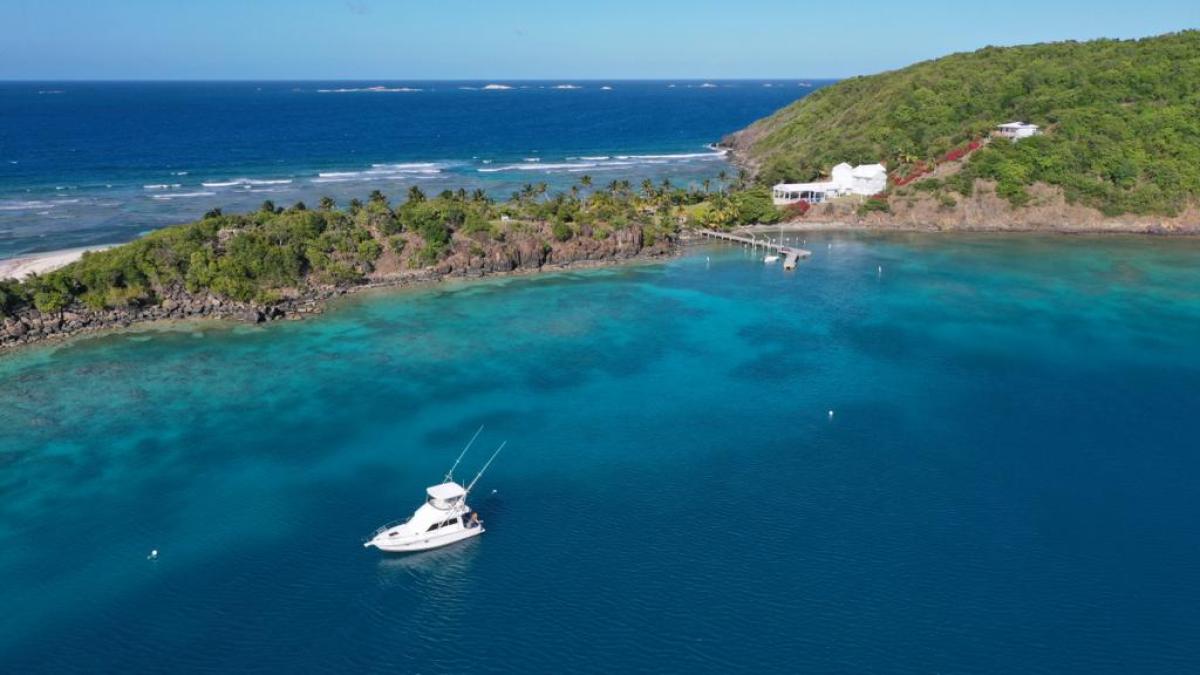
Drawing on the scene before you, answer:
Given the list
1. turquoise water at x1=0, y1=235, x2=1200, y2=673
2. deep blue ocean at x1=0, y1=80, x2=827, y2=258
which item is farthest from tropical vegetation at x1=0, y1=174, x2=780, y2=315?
deep blue ocean at x1=0, y1=80, x2=827, y2=258

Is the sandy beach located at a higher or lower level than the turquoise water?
higher

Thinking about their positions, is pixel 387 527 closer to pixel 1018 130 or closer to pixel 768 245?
pixel 768 245

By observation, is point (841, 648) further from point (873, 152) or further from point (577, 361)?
point (873, 152)

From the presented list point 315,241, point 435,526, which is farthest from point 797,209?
point 435,526

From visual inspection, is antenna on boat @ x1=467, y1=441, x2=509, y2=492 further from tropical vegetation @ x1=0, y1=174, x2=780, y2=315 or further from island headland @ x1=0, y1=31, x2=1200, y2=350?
tropical vegetation @ x1=0, y1=174, x2=780, y2=315

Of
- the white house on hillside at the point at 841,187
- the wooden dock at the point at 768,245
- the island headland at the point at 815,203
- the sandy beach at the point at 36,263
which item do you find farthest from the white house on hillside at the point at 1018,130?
the sandy beach at the point at 36,263
